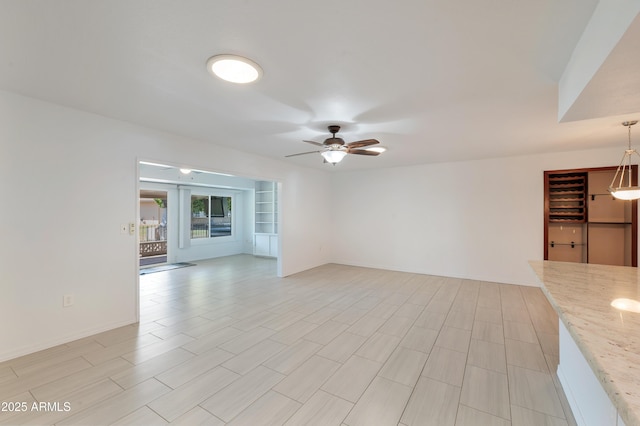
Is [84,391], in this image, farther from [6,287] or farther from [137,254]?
[137,254]

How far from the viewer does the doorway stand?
8844mm

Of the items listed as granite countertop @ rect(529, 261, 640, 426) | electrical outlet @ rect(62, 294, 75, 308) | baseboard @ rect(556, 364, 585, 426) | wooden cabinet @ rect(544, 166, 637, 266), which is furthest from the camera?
wooden cabinet @ rect(544, 166, 637, 266)

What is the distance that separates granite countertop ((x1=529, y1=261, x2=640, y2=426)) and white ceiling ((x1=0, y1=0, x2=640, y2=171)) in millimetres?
1282

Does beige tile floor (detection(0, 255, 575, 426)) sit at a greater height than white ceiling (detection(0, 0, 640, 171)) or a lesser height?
lesser

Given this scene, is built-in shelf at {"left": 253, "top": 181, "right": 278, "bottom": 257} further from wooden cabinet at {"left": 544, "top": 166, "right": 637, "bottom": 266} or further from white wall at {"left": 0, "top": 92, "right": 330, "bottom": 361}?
wooden cabinet at {"left": 544, "top": 166, "right": 637, "bottom": 266}

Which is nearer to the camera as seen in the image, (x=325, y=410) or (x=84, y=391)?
(x=325, y=410)

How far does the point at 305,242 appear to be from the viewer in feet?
21.7

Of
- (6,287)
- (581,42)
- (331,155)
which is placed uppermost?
(581,42)

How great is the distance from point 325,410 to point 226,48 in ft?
8.73

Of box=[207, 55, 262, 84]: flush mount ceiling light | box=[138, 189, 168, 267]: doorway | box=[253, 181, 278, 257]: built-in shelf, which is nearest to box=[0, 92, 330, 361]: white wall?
box=[207, 55, 262, 84]: flush mount ceiling light

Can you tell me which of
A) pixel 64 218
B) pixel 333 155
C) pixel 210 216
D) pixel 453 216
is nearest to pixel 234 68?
pixel 333 155

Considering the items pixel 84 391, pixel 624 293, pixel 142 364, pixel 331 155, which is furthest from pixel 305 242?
pixel 624 293

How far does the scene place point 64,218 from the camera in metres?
2.92

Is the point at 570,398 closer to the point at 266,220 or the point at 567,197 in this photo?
the point at 567,197
